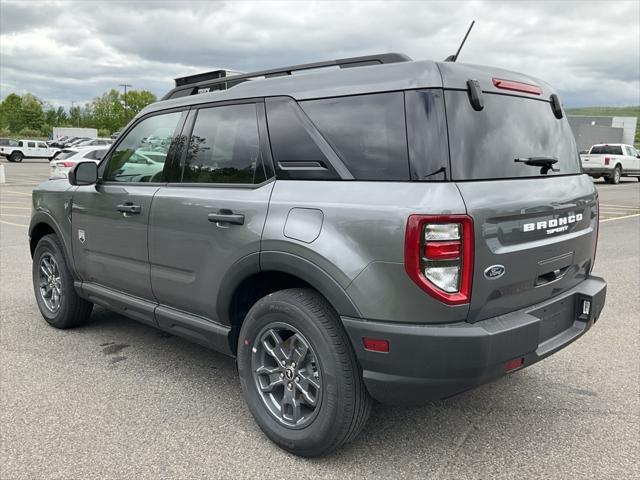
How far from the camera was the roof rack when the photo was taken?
288 centimetres

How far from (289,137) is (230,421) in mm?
1631

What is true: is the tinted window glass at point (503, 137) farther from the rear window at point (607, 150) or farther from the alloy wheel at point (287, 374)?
the rear window at point (607, 150)

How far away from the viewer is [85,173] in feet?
13.5

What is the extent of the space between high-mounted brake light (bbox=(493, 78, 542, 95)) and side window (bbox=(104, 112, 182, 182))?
1996mm

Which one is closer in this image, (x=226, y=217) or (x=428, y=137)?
(x=428, y=137)

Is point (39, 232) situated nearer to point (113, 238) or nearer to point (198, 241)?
point (113, 238)

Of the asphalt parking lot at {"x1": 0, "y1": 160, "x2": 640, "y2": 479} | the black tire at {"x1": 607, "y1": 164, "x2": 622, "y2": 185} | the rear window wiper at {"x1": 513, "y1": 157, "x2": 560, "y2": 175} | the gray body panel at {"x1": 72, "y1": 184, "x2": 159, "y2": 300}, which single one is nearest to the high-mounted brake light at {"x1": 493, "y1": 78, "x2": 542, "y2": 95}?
the rear window wiper at {"x1": 513, "y1": 157, "x2": 560, "y2": 175}

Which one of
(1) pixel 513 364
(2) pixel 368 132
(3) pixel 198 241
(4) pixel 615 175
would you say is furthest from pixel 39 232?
(4) pixel 615 175

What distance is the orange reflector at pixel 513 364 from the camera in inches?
101

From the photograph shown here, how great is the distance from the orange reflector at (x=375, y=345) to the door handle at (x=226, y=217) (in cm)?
96

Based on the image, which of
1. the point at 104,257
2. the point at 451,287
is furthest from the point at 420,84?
the point at 104,257

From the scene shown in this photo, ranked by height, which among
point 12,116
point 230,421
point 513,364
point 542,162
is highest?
point 12,116

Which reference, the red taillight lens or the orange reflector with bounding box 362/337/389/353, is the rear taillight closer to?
the red taillight lens

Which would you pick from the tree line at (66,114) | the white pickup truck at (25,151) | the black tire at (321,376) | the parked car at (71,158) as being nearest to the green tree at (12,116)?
the tree line at (66,114)
